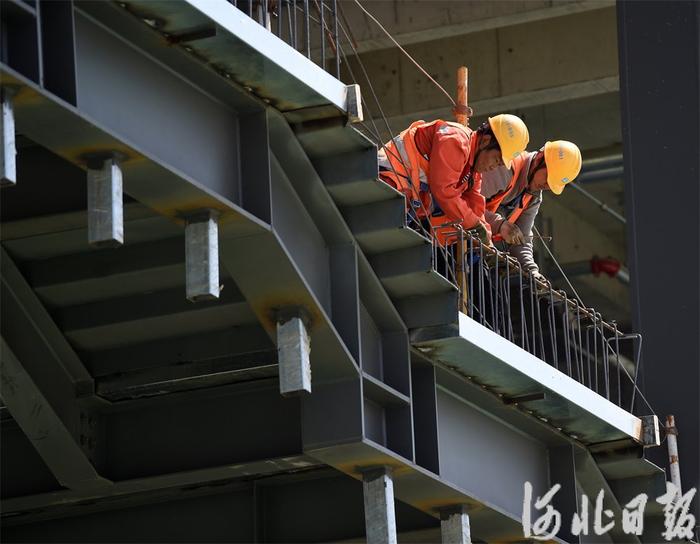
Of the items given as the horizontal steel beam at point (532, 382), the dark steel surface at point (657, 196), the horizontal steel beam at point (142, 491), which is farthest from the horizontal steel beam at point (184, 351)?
the dark steel surface at point (657, 196)

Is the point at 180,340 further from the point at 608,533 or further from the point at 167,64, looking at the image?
the point at 608,533

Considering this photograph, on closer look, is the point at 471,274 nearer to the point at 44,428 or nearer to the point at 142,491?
the point at 142,491

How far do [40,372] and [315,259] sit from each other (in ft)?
9.40

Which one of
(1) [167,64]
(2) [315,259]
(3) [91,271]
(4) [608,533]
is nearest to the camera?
(1) [167,64]

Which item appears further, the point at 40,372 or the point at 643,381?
the point at 643,381

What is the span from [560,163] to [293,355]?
16.8ft

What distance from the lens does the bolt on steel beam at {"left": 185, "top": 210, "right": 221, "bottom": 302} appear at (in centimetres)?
1239

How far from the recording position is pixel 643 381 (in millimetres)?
19391

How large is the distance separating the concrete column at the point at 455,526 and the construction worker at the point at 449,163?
2334 mm

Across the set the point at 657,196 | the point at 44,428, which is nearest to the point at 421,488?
the point at 44,428

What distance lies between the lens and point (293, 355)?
13570 millimetres

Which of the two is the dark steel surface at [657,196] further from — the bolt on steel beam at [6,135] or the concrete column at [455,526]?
the bolt on steel beam at [6,135]

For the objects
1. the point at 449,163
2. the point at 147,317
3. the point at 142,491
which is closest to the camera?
the point at 147,317

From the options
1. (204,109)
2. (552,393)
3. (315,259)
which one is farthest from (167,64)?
(552,393)
